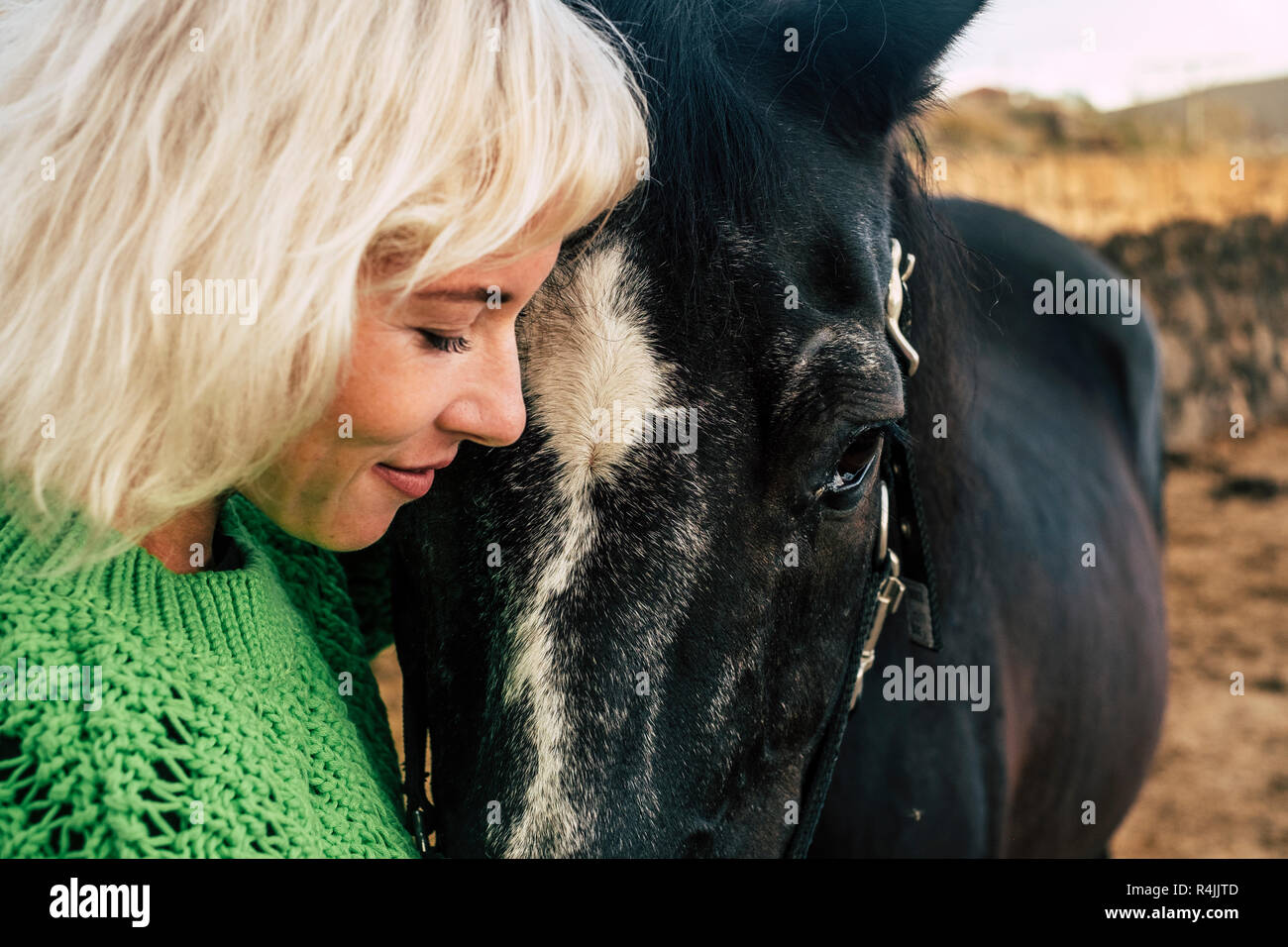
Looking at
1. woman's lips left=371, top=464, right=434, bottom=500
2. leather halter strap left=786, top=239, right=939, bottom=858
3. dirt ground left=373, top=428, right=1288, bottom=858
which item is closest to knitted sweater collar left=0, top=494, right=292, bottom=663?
woman's lips left=371, top=464, right=434, bottom=500

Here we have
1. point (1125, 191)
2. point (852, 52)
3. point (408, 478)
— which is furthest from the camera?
point (1125, 191)

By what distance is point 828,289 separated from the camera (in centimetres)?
122

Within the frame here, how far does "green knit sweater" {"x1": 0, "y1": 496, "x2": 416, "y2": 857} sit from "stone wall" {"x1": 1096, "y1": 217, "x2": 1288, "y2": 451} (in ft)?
27.5

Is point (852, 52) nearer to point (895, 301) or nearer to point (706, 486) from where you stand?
point (895, 301)

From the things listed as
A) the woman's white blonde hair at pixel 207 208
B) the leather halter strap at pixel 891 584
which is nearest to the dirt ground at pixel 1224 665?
the leather halter strap at pixel 891 584

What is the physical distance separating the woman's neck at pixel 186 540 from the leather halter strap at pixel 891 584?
2.59 feet

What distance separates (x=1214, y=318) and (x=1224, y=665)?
162 inches

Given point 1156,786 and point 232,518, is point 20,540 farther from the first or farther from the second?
point 1156,786

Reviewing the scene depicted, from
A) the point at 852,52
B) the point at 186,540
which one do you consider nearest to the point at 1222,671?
the point at 852,52

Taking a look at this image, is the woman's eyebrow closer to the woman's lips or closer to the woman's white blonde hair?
the woman's white blonde hair

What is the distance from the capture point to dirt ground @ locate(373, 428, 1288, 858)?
4.29m

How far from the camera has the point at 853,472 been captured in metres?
1.27
